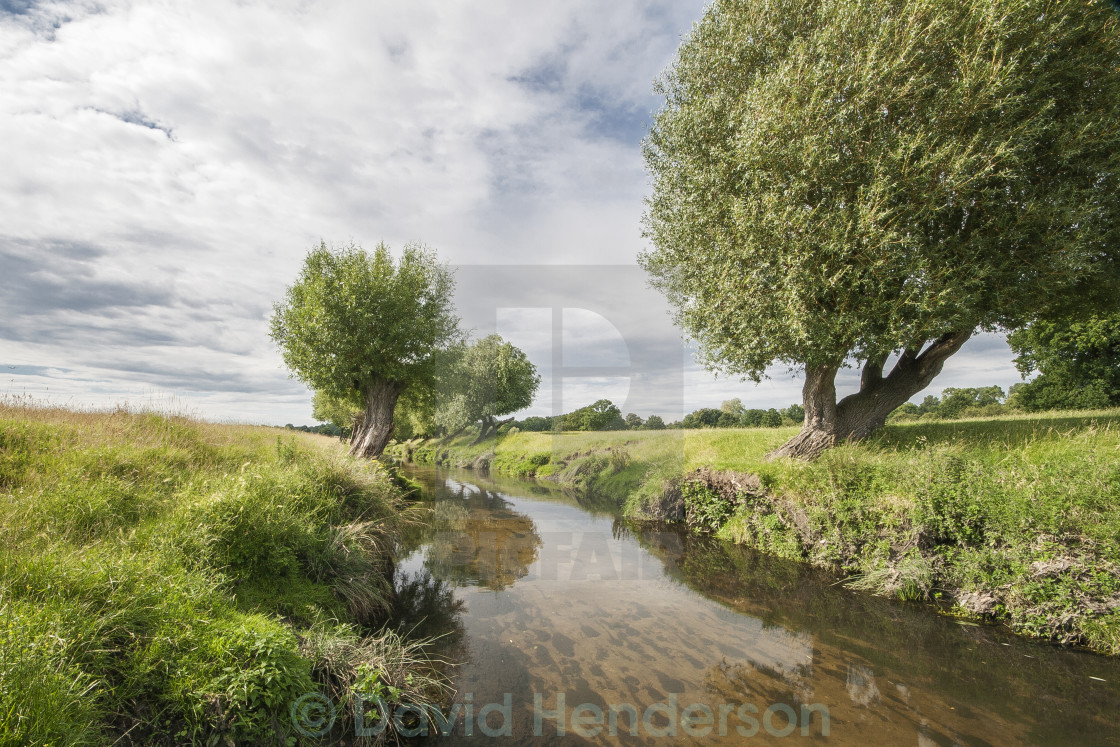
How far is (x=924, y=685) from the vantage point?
6.11 meters

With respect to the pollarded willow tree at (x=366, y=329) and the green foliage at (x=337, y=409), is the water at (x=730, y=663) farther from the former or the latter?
the green foliage at (x=337, y=409)

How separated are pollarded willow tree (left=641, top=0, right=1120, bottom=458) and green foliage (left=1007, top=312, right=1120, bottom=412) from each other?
16140mm

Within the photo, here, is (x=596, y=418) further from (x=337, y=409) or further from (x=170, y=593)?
(x=170, y=593)

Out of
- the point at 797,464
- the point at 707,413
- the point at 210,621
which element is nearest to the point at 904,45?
the point at 797,464

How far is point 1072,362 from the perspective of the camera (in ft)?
84.6

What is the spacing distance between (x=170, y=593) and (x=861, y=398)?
1717 centimetres

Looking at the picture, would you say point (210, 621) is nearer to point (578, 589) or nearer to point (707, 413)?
point (578, 589)

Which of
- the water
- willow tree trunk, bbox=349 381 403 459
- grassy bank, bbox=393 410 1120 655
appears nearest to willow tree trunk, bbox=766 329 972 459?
grassy bank, bbox=393 410 1120 655

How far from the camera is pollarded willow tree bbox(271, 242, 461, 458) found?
18.7 m

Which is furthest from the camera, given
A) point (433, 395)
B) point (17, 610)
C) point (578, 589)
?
point (433, 395)

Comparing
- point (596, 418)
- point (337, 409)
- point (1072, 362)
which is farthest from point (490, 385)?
point (1072, 362)

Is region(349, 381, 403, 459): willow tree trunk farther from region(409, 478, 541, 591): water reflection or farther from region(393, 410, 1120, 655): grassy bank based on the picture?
region(393, 410, 1120, 655): grassy bank

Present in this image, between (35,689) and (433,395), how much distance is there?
2072 cm

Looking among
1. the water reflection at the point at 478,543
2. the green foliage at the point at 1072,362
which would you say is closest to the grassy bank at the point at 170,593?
the water reflection at the point at 478,543
